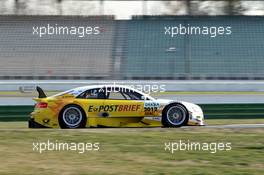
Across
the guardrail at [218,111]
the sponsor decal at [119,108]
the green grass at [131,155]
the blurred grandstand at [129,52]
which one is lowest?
the green grass at [131,155]

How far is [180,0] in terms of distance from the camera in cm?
3972

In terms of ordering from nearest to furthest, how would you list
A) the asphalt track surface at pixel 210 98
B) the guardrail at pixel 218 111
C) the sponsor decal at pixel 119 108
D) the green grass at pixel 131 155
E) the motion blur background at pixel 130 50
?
the green grass at pixel 131 155 < the sponsor decal at pixel 119 108 < the guardrail at pixel 218 111 < the asphalt track surface at pixel 210 98 < the motion blur background at pixel 130 50

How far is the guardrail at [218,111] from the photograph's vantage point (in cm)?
1452

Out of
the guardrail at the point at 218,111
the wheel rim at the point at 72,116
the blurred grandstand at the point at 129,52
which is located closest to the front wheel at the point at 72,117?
the wheel rim at the point at 72,116

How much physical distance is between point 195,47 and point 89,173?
24.9 meters

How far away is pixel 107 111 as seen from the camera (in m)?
11.6

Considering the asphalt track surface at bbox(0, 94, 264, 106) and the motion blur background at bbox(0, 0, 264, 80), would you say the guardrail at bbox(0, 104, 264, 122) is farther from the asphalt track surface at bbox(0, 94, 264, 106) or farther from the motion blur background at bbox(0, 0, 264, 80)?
the motion blur background at bbox(0, 0, 264, 80)

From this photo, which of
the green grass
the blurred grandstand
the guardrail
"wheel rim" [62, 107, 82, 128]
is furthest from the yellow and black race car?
the blurred grandstand

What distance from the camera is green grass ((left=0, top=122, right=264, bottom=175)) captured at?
6.85 m

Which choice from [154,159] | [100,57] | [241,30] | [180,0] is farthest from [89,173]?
[180,0]

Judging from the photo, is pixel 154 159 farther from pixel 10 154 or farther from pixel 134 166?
pixel 10 154

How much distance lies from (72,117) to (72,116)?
0.02 m

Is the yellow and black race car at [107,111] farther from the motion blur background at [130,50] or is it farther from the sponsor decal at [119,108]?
the motion blur background at [130,50]

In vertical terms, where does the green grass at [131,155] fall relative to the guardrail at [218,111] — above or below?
below
